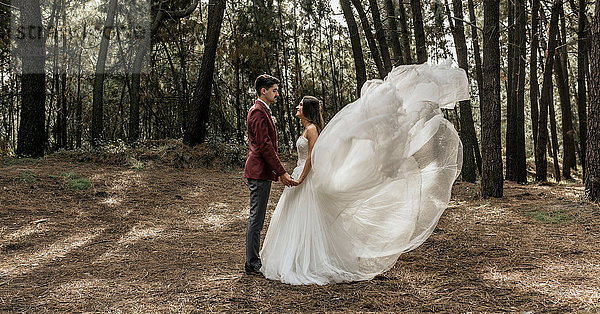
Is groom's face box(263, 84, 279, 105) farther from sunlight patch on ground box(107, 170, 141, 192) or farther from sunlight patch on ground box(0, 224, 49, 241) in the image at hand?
sunlight patch on ground box(107, 170, 141, 192)

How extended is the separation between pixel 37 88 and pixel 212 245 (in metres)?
8.62

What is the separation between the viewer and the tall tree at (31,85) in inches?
500

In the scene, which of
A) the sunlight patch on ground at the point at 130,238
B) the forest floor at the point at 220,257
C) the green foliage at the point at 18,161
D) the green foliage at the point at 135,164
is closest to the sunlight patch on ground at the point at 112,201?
the forest floor at the point at 220,257

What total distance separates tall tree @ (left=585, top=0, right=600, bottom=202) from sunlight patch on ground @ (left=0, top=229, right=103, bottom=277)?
7.59 m

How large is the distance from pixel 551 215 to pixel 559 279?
351 centimetres

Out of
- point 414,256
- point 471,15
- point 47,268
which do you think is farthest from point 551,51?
point 47,268

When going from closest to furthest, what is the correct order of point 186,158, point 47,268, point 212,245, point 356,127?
point 356,127, point 47,268, point 212,245, point 186,158

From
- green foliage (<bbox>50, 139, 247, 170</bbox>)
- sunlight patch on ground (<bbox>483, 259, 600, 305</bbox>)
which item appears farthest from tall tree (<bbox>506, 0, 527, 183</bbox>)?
sunlight patch on ground (<bbox>483, 259, 600, 305</bbox>)

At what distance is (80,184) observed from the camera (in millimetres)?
9984

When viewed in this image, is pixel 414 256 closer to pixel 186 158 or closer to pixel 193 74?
pixel 186 158

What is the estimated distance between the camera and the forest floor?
407 cm

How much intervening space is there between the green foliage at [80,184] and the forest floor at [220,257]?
32 mm

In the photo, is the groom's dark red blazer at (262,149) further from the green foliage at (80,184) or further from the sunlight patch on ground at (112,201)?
the green foliage at (80,184)

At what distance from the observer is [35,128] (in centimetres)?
1276
